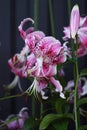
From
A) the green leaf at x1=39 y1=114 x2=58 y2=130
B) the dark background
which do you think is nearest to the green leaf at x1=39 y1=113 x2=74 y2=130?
the green leaf at x1=39 y1=114 x2=58 y2=130

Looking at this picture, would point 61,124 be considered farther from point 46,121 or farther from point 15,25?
point 15,25

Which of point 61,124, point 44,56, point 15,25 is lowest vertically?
point 61,124

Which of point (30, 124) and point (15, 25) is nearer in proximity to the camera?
point (30, 124)

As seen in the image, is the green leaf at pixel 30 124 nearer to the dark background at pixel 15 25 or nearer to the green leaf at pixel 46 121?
the green leaf at pixel 46 121

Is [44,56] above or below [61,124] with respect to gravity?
above

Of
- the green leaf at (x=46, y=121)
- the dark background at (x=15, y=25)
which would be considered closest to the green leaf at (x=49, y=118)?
the green leaf at (x=46, y=121)

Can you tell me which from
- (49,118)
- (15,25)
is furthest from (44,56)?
(15,25)

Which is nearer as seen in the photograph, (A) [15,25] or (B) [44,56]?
(B) [44,56]

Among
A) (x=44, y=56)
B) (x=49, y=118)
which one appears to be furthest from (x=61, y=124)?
(x=44, y=56)

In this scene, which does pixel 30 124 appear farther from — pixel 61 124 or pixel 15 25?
pixel 15 25
